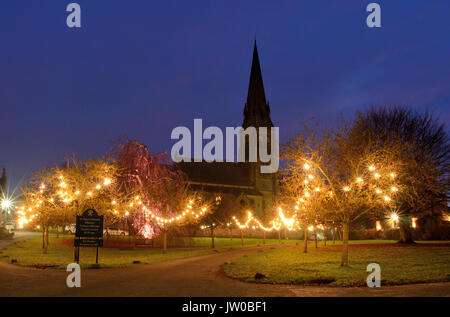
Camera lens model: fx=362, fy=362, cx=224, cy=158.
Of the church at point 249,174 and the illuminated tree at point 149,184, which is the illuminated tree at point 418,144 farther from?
the church at point 249,174

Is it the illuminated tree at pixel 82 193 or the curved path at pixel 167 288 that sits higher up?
the illuminated tree at pixel 82 193

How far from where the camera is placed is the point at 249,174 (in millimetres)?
113000

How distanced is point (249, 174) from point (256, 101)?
78.9ft

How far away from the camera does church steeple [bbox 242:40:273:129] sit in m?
99.3

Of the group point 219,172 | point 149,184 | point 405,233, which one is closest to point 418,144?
point 405,233

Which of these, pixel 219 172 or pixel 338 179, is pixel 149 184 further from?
pixel 219 172

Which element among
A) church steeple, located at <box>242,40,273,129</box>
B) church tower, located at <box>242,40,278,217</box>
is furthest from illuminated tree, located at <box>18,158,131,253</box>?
church steeple, located at <box>242,40,273,129</box>

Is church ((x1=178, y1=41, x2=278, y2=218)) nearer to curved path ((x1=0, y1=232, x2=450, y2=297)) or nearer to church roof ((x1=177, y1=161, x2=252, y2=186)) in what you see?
church roof ((x1=177, y1=161, x2=252, y2=186))

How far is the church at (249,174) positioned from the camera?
100 m

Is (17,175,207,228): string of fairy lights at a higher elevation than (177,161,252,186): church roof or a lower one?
lower

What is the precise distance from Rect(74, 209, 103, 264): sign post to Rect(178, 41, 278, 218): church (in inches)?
2947

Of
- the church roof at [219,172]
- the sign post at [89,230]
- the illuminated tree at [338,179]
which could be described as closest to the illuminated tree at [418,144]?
the illuminated tree at [338,179]

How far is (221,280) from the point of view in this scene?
47.0 ft
